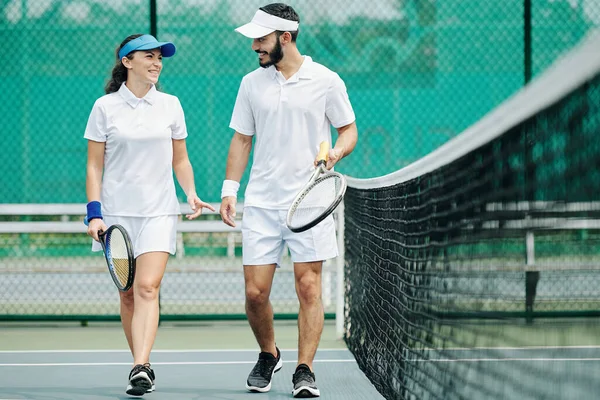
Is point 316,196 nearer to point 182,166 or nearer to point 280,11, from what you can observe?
point 182,166

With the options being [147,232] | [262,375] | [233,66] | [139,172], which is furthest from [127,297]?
[233,66]

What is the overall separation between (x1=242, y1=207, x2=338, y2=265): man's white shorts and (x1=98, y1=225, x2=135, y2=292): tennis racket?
0.57 metres

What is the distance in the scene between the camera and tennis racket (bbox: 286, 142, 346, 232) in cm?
500

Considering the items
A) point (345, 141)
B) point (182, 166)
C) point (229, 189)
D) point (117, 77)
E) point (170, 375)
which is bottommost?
point (170, 375)

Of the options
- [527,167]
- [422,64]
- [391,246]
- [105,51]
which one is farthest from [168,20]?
[527,167]

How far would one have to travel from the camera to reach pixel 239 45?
338 inches

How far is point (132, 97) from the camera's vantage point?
534 centimetres

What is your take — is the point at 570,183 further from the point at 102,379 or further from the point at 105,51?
the point at 105,51

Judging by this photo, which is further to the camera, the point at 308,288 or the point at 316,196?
the point at 308,288

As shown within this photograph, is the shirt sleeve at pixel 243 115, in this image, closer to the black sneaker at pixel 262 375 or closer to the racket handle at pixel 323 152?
the racket handle at pixel 323 152

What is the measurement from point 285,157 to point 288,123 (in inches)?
6.3

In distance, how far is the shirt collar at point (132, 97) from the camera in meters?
5.34

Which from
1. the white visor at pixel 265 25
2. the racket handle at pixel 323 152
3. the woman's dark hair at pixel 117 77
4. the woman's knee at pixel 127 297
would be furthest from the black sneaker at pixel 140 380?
the white visor at pixel 265 25

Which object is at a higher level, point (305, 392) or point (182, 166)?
point (182, 166)
